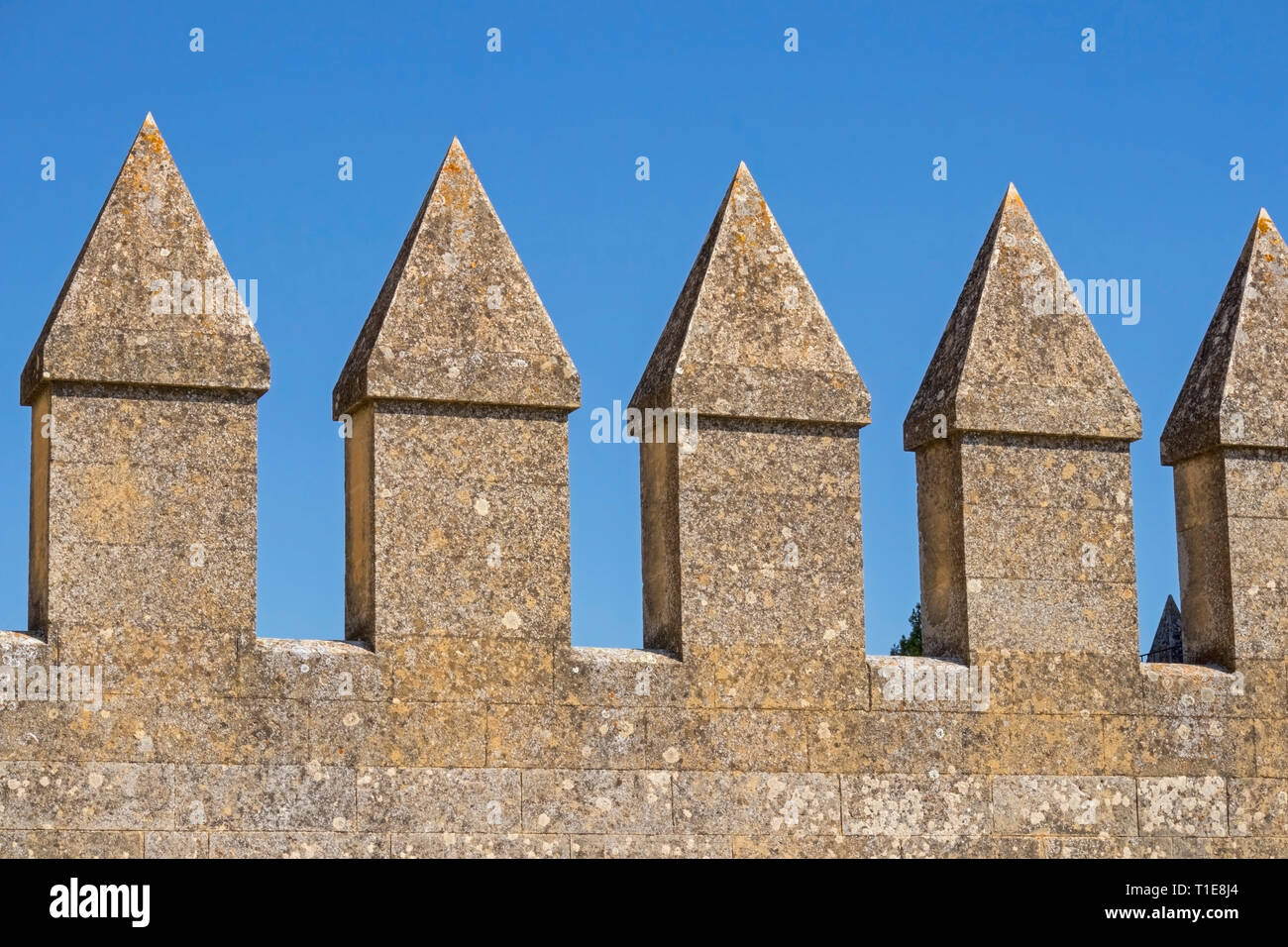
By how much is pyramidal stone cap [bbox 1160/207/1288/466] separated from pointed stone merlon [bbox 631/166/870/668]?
6.72 feet

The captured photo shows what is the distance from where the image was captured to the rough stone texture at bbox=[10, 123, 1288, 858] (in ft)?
33.3

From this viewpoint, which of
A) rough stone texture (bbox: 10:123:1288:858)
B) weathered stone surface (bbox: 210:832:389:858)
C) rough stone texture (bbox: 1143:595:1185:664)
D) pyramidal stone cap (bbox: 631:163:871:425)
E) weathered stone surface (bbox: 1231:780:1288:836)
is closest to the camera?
weathered stone surface (bbox: 210:832:389:858)

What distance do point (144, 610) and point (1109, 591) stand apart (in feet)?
16.5

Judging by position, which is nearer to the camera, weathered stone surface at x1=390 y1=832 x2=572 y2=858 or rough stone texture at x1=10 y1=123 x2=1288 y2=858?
rough stone texture at x1=10 y1=123 x2=1288 y2=858

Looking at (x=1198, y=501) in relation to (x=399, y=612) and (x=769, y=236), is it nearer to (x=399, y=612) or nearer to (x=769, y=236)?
(x=769, y=236)

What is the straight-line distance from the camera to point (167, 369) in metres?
10.3

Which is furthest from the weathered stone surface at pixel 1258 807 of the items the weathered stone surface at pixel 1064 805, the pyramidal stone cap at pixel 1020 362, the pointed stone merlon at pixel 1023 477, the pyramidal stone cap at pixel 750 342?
the pyramidal stone cap at pixel 750 342

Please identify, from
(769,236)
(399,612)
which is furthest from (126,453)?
(769,236)

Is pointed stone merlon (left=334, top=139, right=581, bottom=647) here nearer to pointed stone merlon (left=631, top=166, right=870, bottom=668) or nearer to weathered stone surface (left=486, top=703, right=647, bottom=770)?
weathered stone surface (left=486, top=703, right=647, bottom=770)

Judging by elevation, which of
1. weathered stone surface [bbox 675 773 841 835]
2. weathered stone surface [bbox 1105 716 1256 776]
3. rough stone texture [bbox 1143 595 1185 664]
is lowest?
weathered stone surface [bbox 675 773 841 835]

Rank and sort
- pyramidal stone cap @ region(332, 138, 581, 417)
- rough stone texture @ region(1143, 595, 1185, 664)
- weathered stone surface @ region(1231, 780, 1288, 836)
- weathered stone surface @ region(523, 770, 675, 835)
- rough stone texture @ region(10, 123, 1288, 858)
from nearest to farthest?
rough stone texture @ region(10, 123, 1288, 858) < weathered stone surface @ region(523, 770, 675, 835) < pyramidal stone cap @ region(332, 138, 581, 417) < weathered stone surface @ region(1231, 780, 1288, 836) < rough stone texture @ region(1143, 595, 1185, 664)

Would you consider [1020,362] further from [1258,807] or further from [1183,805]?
[1258,807]

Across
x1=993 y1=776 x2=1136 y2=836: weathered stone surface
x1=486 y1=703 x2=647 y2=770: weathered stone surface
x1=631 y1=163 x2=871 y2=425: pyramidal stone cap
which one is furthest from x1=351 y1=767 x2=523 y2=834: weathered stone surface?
x1=993 y1=776 x2=1136 y2=836: weathered stone surface

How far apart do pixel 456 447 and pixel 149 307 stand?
1.60 m
